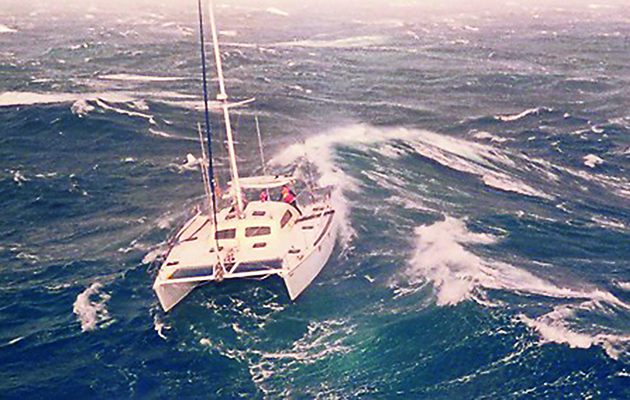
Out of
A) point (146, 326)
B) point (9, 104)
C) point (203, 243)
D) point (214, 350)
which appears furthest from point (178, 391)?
point (9, 104)

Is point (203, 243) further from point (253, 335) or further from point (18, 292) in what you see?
point (18, 292)

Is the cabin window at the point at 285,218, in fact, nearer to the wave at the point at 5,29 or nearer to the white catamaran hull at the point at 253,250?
the white catamaran hull at the point at 253,250

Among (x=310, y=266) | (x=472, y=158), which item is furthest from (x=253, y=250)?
(x=472, y=158)

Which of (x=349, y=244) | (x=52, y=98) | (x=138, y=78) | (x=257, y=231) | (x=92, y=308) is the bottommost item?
(x=92, y=308)

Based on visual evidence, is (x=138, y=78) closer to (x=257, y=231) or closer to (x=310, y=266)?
(x=257, y=231)

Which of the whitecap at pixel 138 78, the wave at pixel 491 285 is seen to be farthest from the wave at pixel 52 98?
the wave at pixel 491 285

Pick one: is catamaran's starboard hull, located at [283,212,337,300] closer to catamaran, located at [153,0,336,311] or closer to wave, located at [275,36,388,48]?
catamaran, located at [153,0,336,311]
